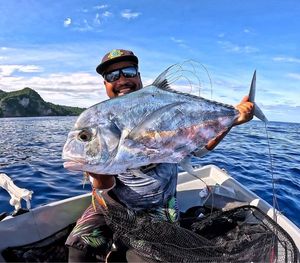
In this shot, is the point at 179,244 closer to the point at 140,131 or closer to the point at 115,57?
the point at 140,131

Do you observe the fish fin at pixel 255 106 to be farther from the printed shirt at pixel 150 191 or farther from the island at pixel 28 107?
the island at pixel 28 107

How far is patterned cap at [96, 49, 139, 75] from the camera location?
4.06 meters

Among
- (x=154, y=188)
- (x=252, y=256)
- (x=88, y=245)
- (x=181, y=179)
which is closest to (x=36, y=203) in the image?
(x=181, y=179)

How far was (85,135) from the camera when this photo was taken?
265 centimetres

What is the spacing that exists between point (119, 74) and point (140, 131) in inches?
65.1

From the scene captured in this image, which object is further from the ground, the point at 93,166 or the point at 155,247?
the point at 93,166

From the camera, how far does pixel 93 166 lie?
2.57m

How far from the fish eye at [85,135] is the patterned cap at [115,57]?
1.64m

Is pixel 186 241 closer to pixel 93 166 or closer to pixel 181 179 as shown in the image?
pixel 93 166

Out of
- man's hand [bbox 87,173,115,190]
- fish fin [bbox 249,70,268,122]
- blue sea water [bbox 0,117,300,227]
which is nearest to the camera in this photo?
man's hand [bbox 87,173,115,190]

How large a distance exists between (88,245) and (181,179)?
10.8ft

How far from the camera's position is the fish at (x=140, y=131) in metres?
2.60

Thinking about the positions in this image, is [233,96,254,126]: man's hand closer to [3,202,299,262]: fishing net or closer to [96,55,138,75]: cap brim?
[96,55,138,75]: cap brim

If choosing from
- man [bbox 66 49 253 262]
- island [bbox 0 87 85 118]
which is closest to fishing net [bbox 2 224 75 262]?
man [bbox 66 49 253 262]
